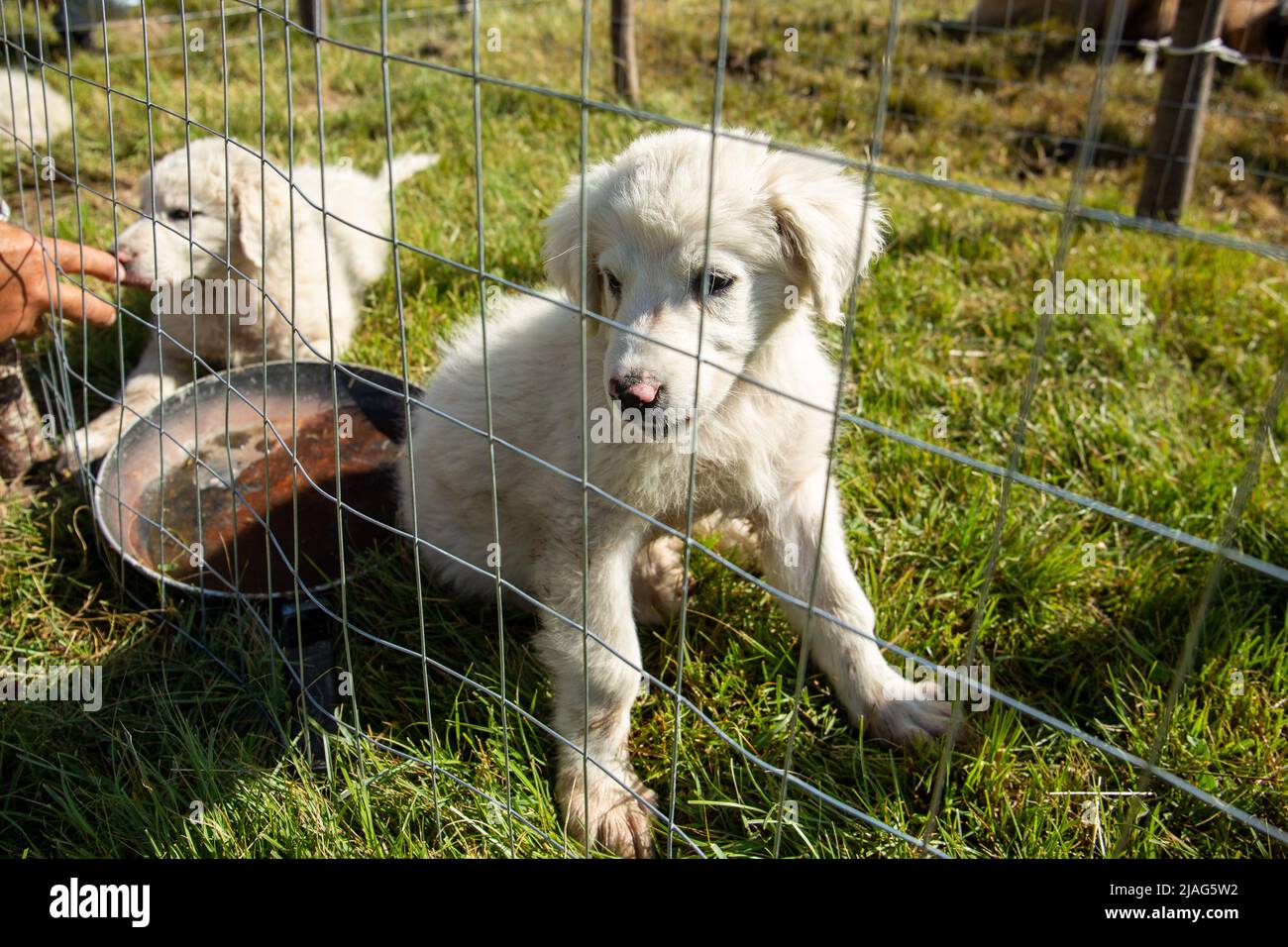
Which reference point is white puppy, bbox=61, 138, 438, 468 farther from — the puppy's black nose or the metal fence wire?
the puppy's black nose

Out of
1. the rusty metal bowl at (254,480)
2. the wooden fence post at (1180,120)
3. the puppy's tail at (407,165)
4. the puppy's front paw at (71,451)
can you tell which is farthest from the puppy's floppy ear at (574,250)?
the wooden fence post at (1180,120)

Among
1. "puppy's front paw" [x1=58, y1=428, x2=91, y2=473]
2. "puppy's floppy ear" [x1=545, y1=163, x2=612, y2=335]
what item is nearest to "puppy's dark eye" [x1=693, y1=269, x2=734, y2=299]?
"puppy's floppy ear" [x1=545, y1=163, x2=612, y2=335]

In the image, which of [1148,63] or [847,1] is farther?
[847,1]

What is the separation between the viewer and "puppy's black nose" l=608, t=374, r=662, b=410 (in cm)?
202

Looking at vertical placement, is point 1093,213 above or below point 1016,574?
above

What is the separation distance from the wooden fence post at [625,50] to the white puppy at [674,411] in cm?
362

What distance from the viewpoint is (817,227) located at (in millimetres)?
2256

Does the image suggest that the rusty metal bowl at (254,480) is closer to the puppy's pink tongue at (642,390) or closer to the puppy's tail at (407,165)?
the puppy's pink tongue at (642,390)

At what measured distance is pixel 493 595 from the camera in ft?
9.53

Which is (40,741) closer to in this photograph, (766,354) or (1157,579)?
(766,354)

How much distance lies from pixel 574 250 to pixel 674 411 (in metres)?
0.58

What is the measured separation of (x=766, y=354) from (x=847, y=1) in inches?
219
